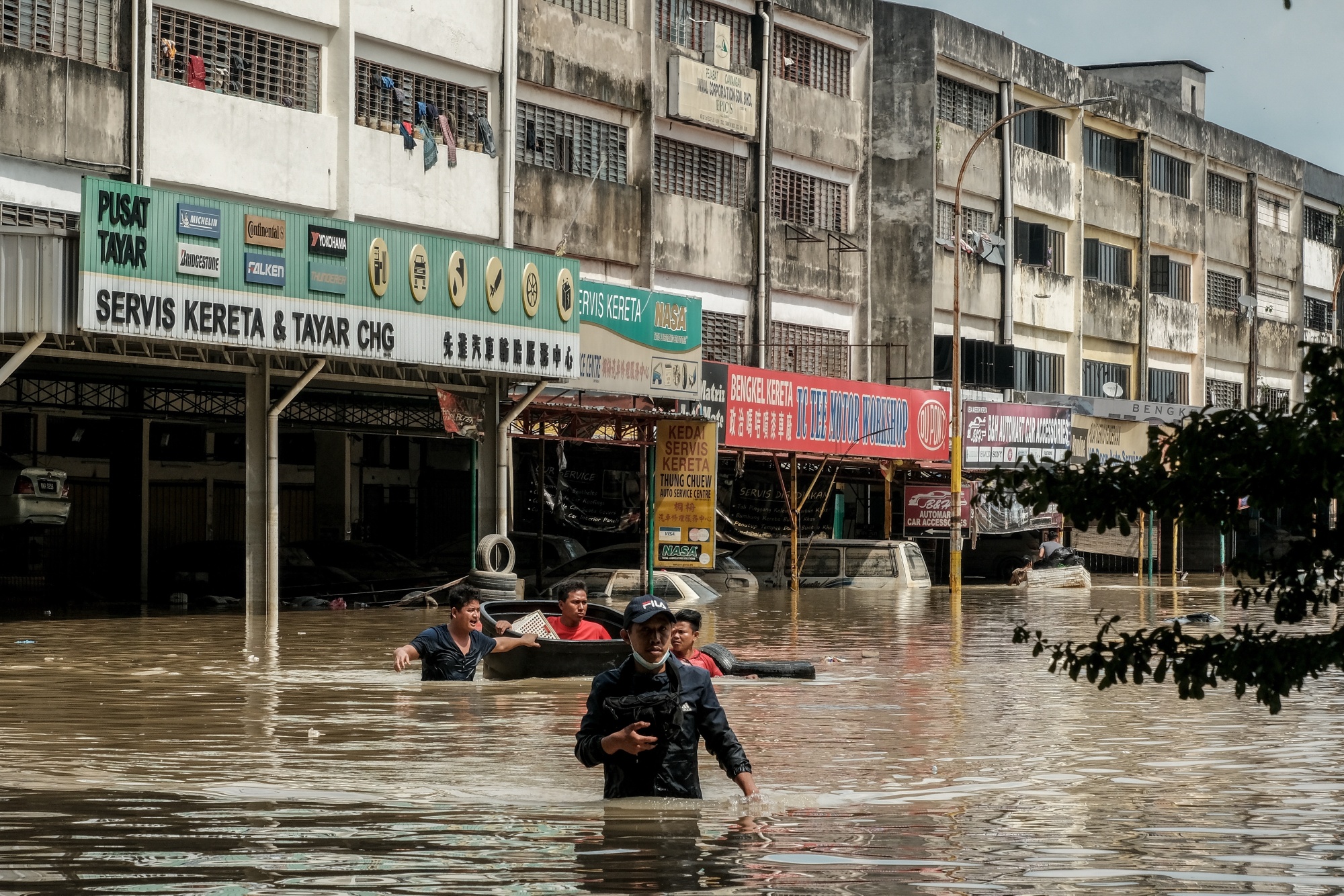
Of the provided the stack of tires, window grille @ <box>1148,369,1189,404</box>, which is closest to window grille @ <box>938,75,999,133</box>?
window grille @ <box>1148,369,1189,404</box>

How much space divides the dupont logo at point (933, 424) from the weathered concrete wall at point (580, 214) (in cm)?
844

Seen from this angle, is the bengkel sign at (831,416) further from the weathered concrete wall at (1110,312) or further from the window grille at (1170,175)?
the window grille at (1170,175)

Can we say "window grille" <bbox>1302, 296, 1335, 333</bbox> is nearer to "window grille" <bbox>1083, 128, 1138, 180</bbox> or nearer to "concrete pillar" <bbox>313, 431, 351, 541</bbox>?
"window grille" <bbox>1083, 128, 1138, 180</bbox>

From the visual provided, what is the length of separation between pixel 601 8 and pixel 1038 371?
19.8 m

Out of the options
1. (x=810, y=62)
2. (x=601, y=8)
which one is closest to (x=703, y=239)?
(x=601, y=8)

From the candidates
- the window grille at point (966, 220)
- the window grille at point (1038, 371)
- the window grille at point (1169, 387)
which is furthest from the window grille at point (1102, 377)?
the window grille at point (966, 220)

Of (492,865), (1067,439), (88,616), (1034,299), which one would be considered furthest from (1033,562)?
(492,865)

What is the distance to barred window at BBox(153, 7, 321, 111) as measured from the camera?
29312mm

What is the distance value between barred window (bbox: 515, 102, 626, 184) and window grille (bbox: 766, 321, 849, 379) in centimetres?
561

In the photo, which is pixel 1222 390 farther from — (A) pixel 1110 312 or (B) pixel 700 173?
(B) pixel 700 173

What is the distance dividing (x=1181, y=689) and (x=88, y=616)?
2497 cm

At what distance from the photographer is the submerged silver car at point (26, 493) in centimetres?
2956

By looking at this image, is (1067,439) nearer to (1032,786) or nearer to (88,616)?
(88,616)

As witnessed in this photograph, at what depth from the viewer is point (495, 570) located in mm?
30828
